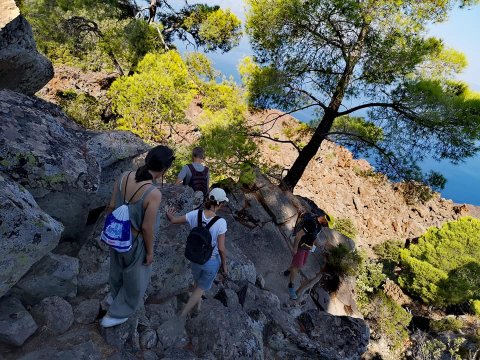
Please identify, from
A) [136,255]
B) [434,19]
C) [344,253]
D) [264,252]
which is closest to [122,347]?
[136,255]

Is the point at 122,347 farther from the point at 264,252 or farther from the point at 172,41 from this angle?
the point at 172,41

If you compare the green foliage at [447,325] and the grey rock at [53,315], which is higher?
the green foliage at [447,325]

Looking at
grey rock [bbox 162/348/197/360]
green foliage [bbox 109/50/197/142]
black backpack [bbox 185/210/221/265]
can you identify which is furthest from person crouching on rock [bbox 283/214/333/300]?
green foliage [bbox 109/50/197/142]

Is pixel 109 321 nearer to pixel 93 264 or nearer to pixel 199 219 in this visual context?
pixel 93 264

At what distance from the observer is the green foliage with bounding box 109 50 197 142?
8484mm

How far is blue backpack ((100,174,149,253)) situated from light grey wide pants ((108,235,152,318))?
122 millimetres

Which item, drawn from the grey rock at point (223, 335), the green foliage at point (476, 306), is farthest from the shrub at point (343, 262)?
the green foliage at point (476, 306)

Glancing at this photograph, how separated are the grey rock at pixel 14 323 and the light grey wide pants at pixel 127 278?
75cm

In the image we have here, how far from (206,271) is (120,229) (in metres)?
1.39

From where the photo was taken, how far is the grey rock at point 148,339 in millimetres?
3965

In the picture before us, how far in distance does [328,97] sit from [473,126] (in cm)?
386

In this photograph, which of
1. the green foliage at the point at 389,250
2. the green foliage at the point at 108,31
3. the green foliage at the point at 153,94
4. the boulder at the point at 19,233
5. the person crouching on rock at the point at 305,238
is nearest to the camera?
the boulder at the point at 19,233

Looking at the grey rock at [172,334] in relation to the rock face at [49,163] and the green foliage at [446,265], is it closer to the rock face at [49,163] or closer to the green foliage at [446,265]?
the rock face at [49,163]

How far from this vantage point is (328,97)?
35.4ft
